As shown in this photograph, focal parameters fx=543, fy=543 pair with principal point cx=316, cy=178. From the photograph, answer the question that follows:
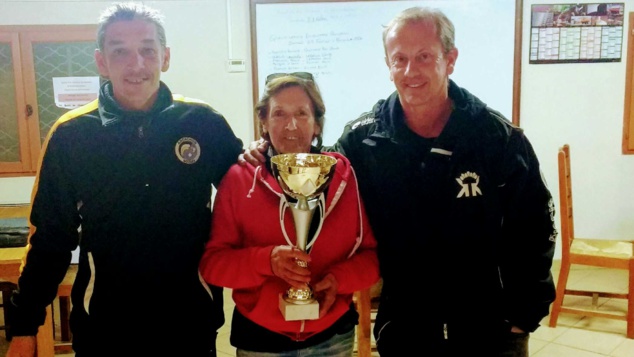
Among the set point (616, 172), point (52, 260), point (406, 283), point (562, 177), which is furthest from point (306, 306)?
point (616, 172)

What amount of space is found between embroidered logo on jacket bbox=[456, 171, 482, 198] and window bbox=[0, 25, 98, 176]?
3.20 meters

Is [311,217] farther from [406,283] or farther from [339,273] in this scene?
[406,283]

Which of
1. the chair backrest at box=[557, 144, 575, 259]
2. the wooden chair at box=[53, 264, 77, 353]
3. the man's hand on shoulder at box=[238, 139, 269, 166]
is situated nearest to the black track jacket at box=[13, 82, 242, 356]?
the man's hand on shoulder at box=[238, 139, 269, 166]

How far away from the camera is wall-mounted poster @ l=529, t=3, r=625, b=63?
3.88m

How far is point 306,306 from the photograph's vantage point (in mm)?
1300

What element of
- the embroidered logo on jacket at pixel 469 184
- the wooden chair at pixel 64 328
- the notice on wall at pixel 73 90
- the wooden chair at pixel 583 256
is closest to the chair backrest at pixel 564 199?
the wooden chair at pixel 583 256

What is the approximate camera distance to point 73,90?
3.87m

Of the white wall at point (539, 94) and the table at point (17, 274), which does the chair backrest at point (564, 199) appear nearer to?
the white wall at point (539, 94)

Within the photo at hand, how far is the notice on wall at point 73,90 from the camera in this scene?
12.7 feet

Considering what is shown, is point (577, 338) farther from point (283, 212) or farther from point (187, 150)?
point (187, 150)

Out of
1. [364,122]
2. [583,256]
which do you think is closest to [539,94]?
[583,256]

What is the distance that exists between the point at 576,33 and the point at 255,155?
10.9 ft

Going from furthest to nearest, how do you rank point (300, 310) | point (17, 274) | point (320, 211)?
point (17, 274)
point (320, 211)
point (300, 310)

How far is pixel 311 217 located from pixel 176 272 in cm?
39
